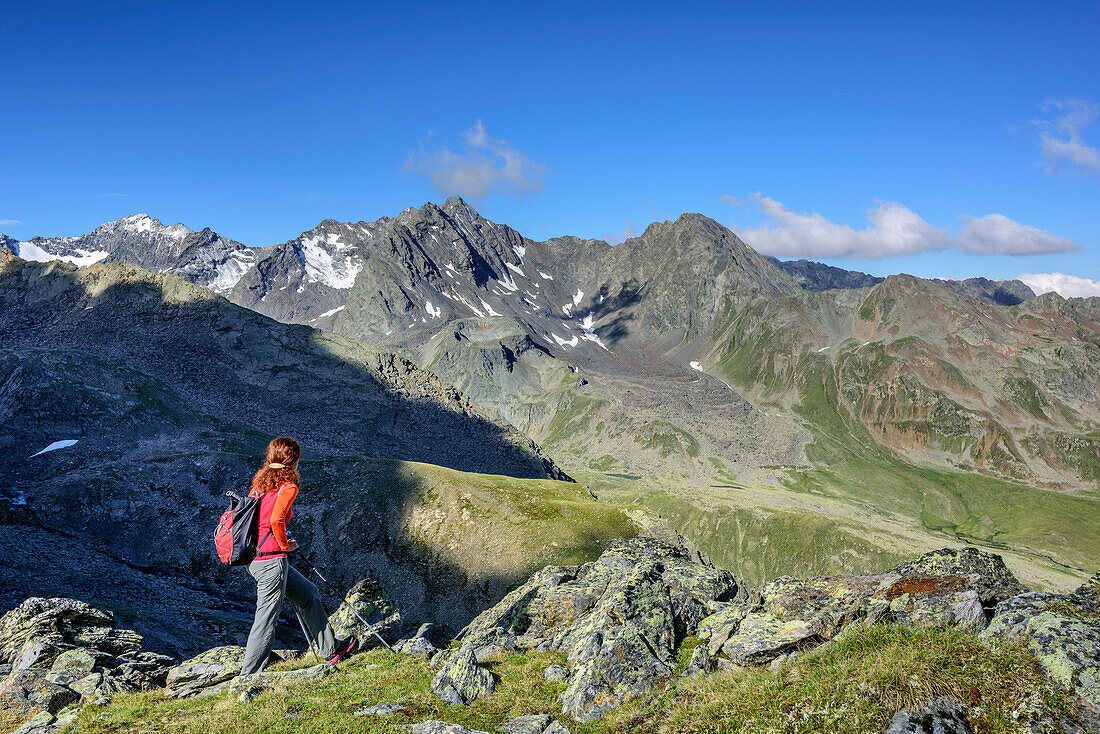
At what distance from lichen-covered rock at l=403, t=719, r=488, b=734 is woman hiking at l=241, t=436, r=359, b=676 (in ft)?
16.1

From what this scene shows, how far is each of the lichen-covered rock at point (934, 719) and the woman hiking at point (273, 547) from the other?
13236 millimetres

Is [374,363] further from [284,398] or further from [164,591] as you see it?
[164,591]

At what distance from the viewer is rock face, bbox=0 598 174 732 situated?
49.2 ft

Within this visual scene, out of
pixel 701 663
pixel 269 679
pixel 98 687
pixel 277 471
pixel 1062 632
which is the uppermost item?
pixel 277 471

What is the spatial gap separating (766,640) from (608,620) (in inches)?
232

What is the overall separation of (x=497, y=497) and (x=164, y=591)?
41.5 m

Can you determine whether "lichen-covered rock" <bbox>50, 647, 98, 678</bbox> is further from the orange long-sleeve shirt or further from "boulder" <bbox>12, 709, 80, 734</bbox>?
the orange long-sleeve shirt

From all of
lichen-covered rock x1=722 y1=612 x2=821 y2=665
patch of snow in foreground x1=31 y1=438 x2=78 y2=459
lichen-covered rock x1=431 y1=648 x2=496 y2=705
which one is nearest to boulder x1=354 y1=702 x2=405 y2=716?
lichen-covered rock x1=431 y1=648 x2=496 y2=705

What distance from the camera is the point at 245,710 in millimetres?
13469

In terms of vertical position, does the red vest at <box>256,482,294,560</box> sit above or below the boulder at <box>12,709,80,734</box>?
above

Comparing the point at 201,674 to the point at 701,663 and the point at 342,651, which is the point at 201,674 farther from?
the point at 701,663

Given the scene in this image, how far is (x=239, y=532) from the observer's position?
14.4 meters

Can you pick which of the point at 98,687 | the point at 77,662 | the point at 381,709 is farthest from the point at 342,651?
the point at 77,662

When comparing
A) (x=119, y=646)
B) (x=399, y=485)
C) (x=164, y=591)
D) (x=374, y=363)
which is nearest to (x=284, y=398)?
(x=374, y=363)
